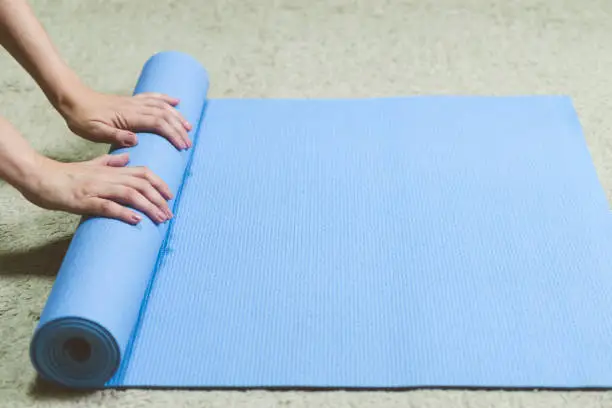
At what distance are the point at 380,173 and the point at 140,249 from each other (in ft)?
1.82

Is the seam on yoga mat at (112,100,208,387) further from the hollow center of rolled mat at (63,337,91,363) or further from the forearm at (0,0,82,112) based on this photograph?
the forearm at (0,0,82,112)

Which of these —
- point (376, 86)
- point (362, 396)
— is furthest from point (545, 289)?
point (376, 86)

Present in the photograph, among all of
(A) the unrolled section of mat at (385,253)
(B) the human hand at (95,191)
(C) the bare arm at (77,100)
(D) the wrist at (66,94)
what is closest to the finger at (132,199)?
(B) the human hand at (95,191)

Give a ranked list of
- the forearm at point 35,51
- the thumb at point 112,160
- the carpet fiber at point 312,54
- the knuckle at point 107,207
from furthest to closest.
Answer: the carpet fiber at point 312,54, the forearm at point 35,51, the thumb at point 112,160, the knuckle at point 107,207

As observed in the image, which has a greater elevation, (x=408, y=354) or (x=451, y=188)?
(x=451, y=188)

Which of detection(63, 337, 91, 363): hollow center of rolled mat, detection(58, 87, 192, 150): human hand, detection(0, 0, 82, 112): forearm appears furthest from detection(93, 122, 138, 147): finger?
detection(63, 337, 91, 363): hollow center of rolled mat

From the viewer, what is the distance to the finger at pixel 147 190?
1.36 meters

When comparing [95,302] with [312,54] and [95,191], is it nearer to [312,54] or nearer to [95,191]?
[95,191]

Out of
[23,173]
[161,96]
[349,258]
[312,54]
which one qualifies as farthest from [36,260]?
[312,54]

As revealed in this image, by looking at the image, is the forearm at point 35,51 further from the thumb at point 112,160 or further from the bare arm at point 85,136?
the thumb at point 112,160

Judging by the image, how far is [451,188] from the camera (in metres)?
1.56

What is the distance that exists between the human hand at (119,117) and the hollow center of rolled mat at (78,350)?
0.47 m

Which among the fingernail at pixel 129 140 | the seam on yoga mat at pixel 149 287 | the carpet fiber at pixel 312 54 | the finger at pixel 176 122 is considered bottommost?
the seam on yoga mat at pixel 149 287

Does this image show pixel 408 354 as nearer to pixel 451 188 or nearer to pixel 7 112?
pixel 451 188
